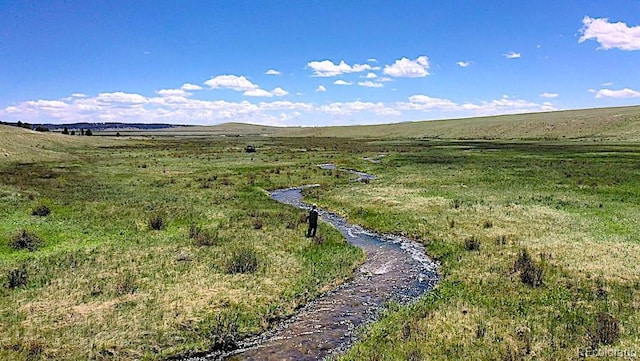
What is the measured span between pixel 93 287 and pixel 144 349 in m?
5.50

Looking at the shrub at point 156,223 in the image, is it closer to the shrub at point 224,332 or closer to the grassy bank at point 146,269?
the grassy bank at point 146,269

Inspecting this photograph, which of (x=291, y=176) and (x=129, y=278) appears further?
(x=291, y=176)

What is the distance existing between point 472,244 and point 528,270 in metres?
4.98

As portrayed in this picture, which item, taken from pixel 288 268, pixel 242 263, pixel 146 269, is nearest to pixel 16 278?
pixel 146 269

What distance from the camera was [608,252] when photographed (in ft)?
75.5

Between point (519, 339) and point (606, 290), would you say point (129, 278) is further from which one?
point (606, 290)

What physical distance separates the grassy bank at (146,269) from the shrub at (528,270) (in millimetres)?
7730

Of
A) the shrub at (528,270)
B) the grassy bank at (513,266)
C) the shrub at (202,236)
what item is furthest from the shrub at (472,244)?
the shrub at (202,236)

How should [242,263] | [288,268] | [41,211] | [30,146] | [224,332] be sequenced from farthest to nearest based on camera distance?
[30,146]
[41,211]
[288,268]
[242,263]
[224,332]

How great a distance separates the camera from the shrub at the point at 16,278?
18.1 m

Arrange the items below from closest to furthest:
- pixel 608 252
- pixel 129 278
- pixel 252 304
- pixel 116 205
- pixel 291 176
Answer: pixel 252 304, pixel 129 278, pixel 608 252, pixel 116 205, pixel 291 176

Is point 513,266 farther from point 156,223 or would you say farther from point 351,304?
point 156,223

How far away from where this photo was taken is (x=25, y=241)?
75.9ft

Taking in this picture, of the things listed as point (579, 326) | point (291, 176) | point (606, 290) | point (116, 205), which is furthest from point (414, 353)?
point (291, 176)
